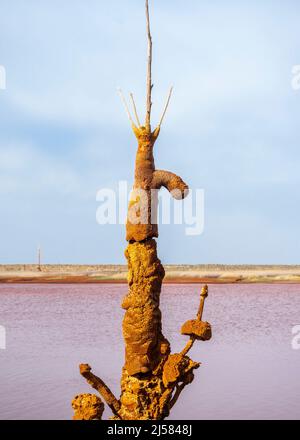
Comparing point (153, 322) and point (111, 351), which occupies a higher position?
point (153, 322)

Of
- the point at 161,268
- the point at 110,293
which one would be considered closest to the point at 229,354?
the point at 161,268

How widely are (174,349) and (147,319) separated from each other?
1176 centimetres

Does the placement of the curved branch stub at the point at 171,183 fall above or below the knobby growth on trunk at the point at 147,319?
above

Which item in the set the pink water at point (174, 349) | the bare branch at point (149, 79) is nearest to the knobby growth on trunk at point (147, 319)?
the bare branch at point (149, 79)

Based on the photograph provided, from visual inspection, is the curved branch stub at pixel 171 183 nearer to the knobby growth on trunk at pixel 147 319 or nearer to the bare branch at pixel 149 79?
the knobby growth on trunk at pixel 147 319

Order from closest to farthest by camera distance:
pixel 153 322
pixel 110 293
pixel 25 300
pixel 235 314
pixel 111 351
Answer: pixel 153 322, pixel 111 351, pixel 235 314, pixel 25 300, pixel 110 293

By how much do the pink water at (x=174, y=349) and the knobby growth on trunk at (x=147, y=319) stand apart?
650 millimetres

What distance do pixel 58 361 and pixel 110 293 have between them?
96.0ft

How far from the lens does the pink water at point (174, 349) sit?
43.9ft

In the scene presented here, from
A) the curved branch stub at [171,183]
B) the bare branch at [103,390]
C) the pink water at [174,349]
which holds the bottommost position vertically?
the pink water at [174,349]

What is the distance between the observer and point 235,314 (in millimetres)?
33062

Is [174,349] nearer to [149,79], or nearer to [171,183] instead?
[171,183]
